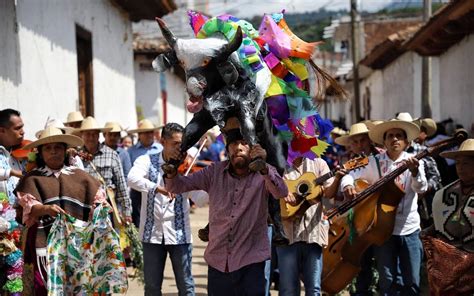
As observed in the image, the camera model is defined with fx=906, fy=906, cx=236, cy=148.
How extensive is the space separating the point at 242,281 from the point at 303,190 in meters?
1.72

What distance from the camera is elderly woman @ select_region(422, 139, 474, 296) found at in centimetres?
657

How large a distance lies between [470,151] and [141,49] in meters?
20.0

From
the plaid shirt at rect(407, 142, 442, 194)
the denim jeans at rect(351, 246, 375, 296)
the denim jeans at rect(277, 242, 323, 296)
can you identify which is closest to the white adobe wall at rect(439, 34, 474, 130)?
the plaid shirt at rect(407, 142, 442, 194)

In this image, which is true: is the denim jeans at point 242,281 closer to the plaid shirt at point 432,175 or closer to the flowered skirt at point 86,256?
the flowered skirt at point 86,256

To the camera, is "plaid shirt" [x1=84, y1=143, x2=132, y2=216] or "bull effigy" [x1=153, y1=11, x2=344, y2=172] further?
"plaid shirt" [x1=84, y1=143, x2=132, y2=216]

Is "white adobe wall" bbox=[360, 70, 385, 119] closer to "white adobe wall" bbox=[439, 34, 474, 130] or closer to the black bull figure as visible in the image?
"white adobe wall" bbox=[439, 34, 474, 130]

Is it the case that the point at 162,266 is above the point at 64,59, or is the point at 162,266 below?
below

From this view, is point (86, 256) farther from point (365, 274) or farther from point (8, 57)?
point (8, 57)

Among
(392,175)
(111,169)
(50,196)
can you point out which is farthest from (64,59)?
(392,175)

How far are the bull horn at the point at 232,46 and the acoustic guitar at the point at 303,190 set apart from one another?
257 centimetres

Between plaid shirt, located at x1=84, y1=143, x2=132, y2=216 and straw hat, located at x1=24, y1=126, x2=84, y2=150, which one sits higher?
straw hat, located at x1=24, y1=126, x2=84, y2=150

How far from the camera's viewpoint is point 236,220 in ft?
20.8


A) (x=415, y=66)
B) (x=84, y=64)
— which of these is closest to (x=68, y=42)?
(x=84, y=64)

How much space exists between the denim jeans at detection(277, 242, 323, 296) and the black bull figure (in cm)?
223
